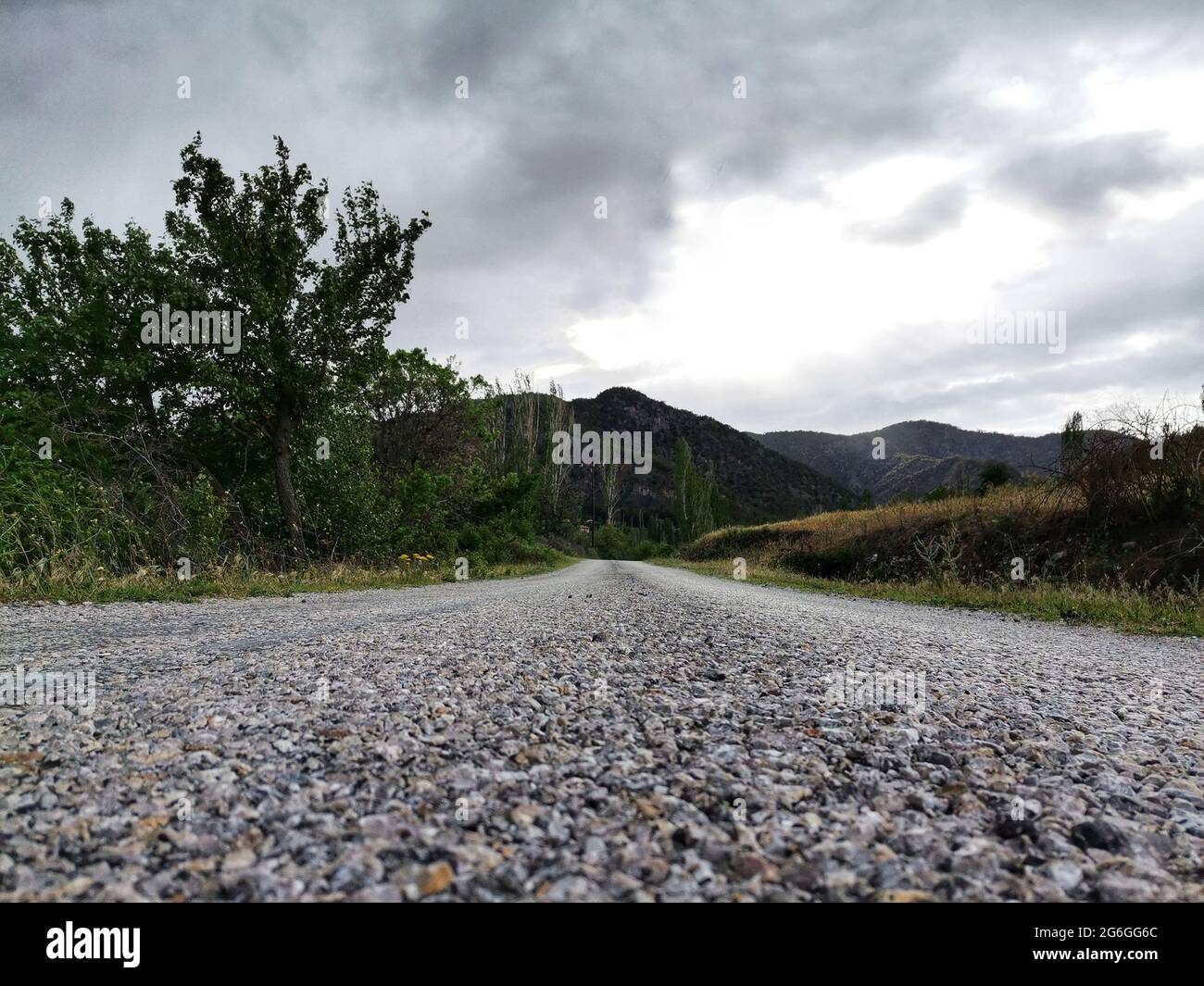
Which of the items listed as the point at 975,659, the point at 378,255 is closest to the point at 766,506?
the point at 378,255

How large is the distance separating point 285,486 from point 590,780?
14.1m

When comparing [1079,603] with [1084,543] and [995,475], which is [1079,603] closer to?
[1084,543]

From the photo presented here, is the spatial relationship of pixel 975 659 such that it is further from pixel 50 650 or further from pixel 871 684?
pixel 50 650

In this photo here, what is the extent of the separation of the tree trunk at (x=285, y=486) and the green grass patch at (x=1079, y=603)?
12928mm

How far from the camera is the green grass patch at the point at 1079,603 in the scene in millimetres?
7148

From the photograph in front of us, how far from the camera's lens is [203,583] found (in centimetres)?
882

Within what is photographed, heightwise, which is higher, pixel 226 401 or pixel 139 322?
pixel 139 322

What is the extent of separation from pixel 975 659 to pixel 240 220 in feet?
54.5

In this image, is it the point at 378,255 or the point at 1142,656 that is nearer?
the point at 1142,656

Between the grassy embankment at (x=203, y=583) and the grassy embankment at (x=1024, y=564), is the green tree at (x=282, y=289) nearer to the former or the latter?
the grassy embankment at (x=203, y=583)

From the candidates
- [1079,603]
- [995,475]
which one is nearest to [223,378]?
[1079,603]

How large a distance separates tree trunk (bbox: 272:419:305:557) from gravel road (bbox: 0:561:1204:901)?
10381mm
